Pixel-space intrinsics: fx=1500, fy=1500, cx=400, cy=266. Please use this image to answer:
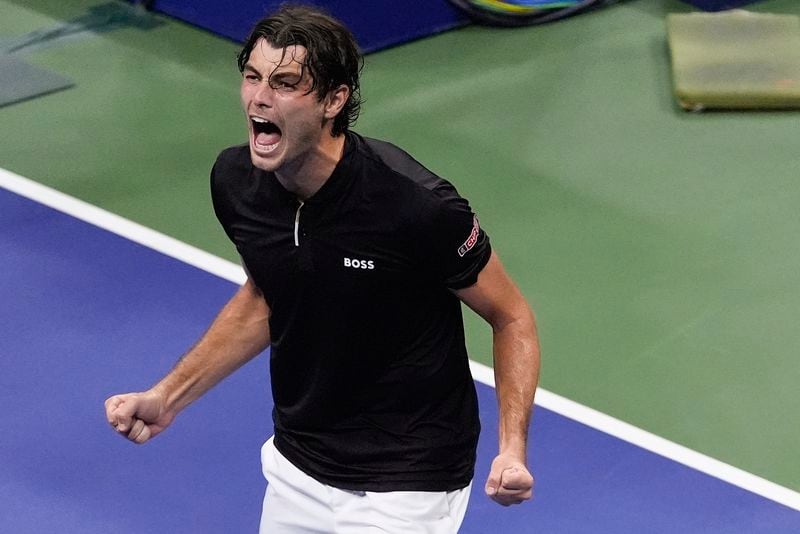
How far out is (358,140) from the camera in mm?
4051

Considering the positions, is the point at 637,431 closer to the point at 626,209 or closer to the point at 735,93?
the point at 626,209

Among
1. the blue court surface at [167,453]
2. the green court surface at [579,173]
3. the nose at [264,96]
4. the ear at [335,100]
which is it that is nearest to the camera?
the nose at [264,96]

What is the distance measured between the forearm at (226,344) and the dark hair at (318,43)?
26.3 inches

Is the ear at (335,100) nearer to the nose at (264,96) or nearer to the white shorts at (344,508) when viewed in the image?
the nose at (264,96)

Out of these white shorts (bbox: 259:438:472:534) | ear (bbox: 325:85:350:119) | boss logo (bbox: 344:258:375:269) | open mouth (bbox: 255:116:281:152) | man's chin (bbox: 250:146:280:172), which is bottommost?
white shorts (bbox: 259:438:472:534)

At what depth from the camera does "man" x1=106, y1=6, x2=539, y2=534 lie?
3873 millimetres

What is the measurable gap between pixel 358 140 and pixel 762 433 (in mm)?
3050

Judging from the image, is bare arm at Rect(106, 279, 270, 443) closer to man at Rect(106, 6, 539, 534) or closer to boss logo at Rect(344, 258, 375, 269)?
man at Rect(106, 6, 539, 534)

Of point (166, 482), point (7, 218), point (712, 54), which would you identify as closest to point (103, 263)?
point (7, 218)

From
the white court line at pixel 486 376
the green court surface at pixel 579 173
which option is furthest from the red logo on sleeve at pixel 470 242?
the green court surface at pixel 579 173

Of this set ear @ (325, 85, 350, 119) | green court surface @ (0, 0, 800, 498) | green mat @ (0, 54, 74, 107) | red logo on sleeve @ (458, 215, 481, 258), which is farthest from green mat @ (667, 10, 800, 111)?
ear @ (325, 85, 350, 119)

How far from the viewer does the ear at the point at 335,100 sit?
12.8 ft

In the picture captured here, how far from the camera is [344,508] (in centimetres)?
411

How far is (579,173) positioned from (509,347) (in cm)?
486
